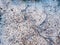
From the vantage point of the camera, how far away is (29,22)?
1072 millimetres

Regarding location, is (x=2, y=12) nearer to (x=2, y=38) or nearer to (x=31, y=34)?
(x=2, y=38)

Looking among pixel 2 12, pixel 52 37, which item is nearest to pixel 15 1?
pixel 2 12

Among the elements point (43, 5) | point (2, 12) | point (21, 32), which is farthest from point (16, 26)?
point (43, 5)

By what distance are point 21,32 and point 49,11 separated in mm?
331

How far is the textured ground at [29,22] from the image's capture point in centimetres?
106

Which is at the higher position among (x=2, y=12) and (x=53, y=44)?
(x=2, y=12)

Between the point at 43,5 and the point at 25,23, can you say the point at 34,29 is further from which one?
the point at 43,5

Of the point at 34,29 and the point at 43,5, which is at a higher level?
the point at 43,5

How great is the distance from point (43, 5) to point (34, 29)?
0.24 meters

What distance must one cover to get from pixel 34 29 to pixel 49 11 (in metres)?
0.22

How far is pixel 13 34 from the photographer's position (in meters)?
1.06

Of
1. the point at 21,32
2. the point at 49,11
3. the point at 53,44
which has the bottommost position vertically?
the point at 53,44

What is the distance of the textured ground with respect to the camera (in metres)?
1.06

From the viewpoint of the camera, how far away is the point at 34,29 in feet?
3.51
